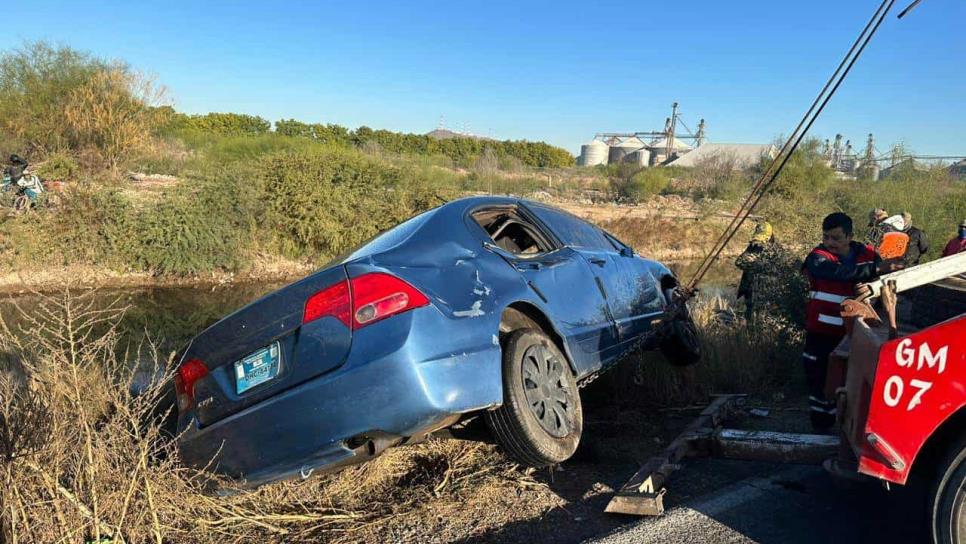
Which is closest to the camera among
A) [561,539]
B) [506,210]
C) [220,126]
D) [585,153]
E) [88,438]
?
[88,438]

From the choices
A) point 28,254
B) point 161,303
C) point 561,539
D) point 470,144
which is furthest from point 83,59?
point 470,144

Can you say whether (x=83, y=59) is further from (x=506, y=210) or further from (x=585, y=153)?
(x=585, y=153)

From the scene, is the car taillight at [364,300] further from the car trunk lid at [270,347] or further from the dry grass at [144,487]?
the dry grass at [144,487]

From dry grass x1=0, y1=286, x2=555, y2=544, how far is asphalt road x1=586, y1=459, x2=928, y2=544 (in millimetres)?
692

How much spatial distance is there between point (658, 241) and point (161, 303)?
1672 cm

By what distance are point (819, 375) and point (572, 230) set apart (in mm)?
2040

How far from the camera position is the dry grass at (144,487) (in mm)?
2793

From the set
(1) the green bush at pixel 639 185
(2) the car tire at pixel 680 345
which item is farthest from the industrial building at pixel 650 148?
(2) the car tire at pixel 680 345

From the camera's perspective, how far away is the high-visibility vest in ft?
15.4

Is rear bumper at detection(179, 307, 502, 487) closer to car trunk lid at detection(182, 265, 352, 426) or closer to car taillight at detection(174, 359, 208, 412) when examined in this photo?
car trunk lid at detection(182, 265, 352, 426)

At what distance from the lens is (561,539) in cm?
319

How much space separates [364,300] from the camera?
3.08 m

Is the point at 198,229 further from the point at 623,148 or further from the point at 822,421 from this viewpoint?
the point at 623,148

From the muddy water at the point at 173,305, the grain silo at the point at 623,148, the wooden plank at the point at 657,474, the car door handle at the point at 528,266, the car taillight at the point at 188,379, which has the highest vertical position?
the grain silo at the point at 623,148
